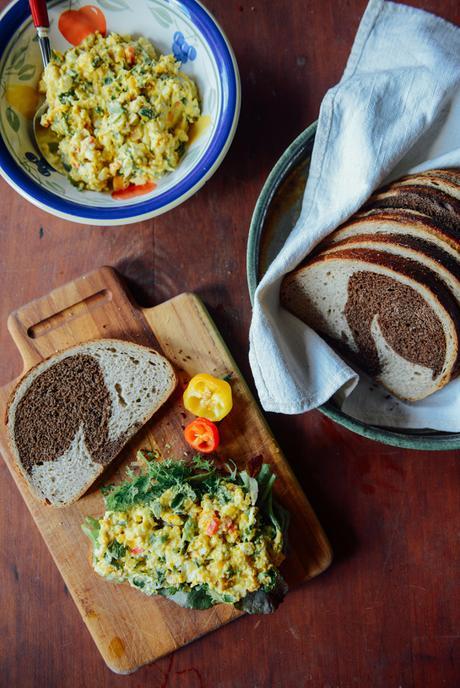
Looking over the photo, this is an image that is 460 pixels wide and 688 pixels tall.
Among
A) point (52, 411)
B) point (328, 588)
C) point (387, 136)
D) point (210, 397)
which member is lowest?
point (328, 588)

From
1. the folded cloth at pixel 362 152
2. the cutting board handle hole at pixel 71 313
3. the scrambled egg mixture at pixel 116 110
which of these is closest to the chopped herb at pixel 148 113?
the scrambled egg mixture at pixel 116 110

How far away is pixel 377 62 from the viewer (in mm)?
2043

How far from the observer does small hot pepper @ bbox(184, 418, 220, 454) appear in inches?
85.4

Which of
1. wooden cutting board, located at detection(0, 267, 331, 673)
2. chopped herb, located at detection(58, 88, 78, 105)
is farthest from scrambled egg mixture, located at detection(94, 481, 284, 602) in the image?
chopped herb, located at detection(58, 88, 78, 105)

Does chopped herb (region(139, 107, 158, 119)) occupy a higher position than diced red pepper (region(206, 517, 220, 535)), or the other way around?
chopped herb (region(139, 107, 158, 119))

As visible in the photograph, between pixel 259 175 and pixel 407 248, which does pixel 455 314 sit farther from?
pixel 259 175

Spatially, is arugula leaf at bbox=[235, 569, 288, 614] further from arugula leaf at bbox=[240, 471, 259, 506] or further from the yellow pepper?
the yellow pepper

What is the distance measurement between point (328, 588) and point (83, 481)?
97 centimetres

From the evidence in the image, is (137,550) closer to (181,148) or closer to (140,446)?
(140,446)

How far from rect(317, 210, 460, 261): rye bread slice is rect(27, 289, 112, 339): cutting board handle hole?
94cm

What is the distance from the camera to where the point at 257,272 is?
6.77 ft

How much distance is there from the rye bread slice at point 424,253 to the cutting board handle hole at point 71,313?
3.26ft

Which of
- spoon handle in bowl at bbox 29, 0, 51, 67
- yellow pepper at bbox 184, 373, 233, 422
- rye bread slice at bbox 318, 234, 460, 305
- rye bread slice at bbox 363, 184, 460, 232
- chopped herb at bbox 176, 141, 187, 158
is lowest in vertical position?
yellow pepper at bbox 184, 373, 233, 422

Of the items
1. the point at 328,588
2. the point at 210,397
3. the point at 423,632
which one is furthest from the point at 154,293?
the point at 423,632
